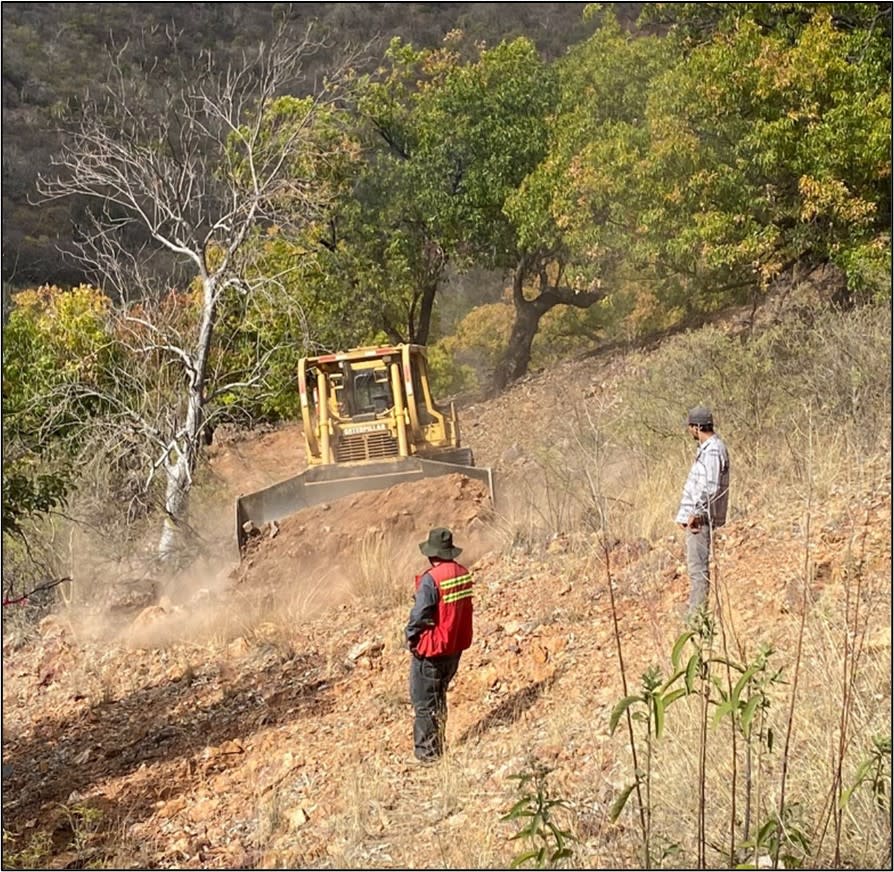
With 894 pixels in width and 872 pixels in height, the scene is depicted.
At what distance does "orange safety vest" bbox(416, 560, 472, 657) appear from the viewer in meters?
6.46

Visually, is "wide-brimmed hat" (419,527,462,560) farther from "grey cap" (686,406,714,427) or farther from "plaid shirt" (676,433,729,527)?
"grey cap" (686,406,714,427)

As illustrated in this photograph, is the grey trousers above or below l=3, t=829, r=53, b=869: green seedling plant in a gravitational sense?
above

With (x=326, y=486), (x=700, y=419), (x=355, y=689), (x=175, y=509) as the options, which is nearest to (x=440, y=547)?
(x=700, y=419)

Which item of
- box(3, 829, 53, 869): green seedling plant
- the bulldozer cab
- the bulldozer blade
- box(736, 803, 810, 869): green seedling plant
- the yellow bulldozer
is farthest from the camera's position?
the bulldozer cab

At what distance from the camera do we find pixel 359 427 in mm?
14883

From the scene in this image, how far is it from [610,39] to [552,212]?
6.01m

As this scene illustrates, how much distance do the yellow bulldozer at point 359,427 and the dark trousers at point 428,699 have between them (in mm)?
7116

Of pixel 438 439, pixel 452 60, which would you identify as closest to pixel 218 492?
pixel 438 439

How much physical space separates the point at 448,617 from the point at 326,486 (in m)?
7.36

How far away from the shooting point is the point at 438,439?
50.0 ft

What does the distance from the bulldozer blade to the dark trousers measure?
676 centimetres

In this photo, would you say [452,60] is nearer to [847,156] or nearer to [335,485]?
[847,156]

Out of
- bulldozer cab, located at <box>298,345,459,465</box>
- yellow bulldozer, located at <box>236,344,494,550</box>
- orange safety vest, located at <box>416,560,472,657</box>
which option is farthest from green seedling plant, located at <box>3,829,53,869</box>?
bulldozer cab, located at <box>298,345,459,465</box>

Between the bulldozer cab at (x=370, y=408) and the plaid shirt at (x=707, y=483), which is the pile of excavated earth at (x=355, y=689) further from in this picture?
the bulldozer cab at (x=370, y=408)
